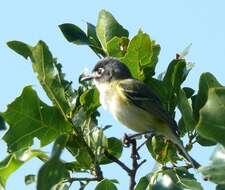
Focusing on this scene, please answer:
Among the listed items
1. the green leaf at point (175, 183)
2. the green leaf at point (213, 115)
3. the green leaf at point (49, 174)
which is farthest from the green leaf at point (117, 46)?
the green leaf at point (49, 174)

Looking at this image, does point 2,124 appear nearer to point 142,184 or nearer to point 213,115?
point 142,184

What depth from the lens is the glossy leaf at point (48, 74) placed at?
156 inches

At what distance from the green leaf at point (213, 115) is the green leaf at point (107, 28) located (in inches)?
74.4

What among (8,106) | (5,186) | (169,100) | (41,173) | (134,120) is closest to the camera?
(41,173)

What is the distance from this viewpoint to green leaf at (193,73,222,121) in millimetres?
3602

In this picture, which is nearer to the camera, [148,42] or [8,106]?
[8,106]

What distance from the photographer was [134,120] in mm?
6387

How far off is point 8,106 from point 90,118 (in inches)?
21.5

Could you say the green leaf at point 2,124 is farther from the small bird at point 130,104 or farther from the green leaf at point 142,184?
the small bird at point 130,104

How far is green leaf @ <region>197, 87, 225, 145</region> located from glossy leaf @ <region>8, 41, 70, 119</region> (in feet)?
4.63

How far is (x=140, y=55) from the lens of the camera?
4461mm

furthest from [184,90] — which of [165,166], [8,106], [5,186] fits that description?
[5,186]

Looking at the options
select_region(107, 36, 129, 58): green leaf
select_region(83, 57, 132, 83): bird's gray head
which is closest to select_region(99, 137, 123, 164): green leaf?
select_region(107, 36, 129, 58): green leaf

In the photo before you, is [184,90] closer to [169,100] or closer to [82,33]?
[169,100]
